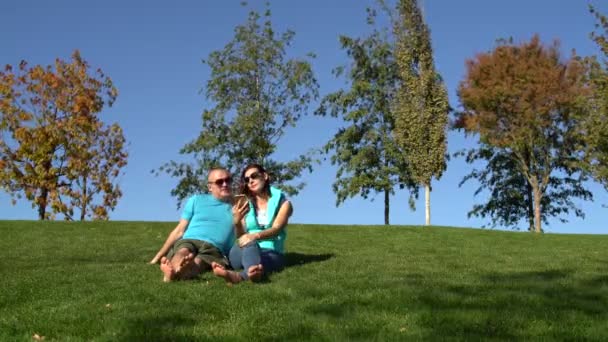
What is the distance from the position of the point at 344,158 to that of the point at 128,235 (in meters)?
23.9

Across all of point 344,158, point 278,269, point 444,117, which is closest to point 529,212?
point 444,117

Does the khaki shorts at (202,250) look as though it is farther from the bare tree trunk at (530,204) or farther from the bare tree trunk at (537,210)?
the bare tree trunk at (530,204)

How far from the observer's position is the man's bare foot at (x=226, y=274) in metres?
9.63

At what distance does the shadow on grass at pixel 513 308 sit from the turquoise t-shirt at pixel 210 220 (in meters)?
3.35

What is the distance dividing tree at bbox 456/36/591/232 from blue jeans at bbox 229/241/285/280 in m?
33.7

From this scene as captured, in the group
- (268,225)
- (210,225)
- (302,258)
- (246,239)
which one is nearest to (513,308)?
(246,239)

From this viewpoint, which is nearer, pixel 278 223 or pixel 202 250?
pixel 202 250

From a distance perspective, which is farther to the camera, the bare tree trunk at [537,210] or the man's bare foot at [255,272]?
the bare tree trunk at [537,210]

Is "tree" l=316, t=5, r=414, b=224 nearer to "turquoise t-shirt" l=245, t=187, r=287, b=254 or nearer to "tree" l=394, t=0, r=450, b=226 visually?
"tree" l=394, t=0, r=450, b=226

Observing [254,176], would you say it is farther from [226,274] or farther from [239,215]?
[226,274]

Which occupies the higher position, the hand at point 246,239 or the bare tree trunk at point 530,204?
the bare tree trunk at point 530,204

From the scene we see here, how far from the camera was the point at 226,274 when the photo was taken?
9.80 metres

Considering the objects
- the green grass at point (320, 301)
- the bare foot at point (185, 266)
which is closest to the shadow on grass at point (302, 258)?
the green grass at point (320, 301)

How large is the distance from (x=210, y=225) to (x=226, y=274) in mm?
1756
